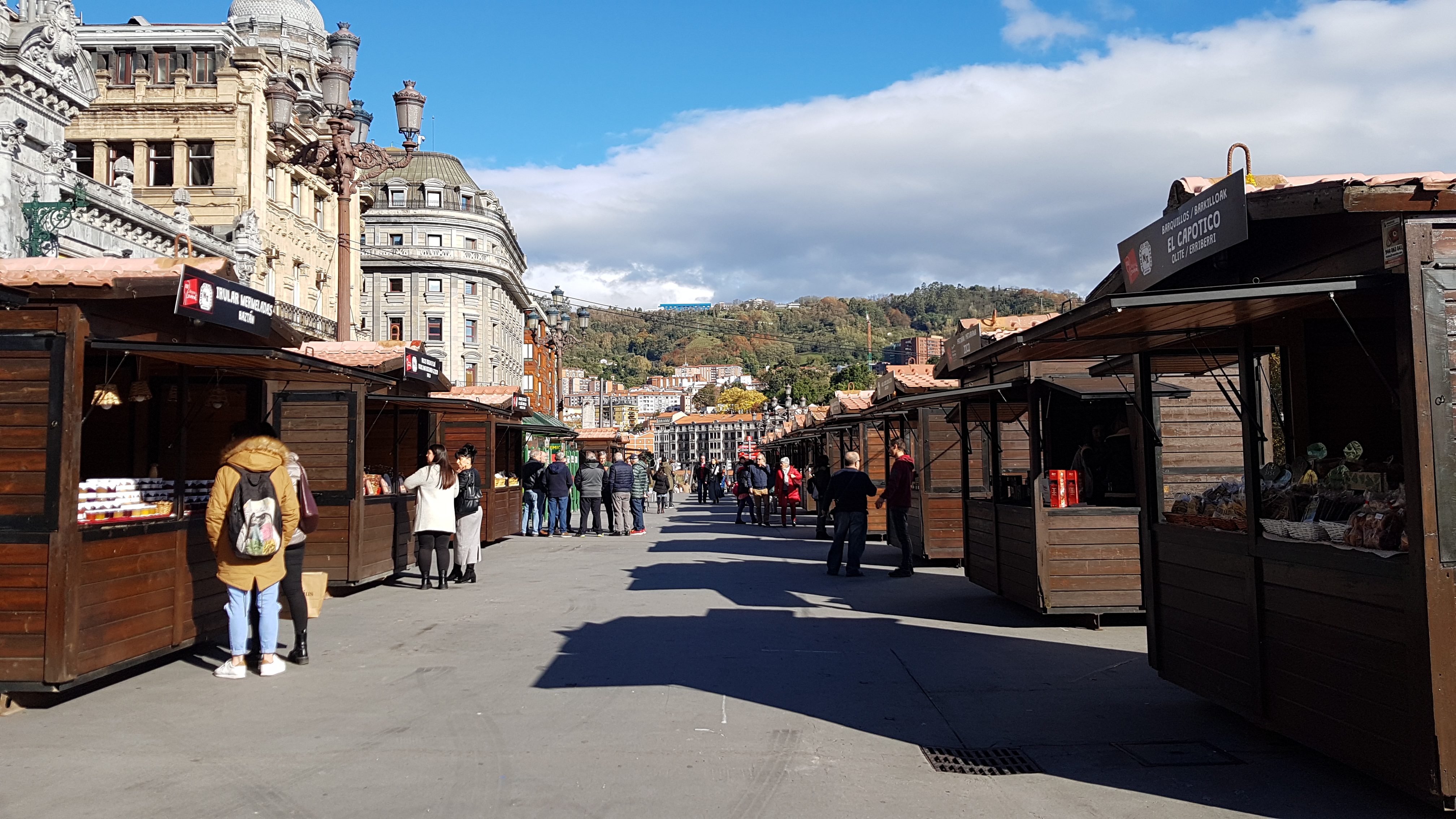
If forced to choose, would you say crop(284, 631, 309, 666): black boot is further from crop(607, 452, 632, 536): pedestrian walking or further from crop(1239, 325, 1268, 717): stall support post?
crop(607, 452, 632, 536): pedestrian walking

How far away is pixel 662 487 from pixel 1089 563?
3147 cm

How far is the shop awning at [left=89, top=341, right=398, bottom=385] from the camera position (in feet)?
23.1

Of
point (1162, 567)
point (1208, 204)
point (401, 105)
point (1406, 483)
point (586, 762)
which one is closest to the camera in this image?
point (1406, 483)

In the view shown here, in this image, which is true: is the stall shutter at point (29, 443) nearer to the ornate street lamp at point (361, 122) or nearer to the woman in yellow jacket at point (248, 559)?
the woman in yellow jacket at point (248, 559)

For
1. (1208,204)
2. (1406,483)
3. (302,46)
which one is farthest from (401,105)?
(302,46)

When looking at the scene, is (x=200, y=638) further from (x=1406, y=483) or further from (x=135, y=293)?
(x=1406, y=483)

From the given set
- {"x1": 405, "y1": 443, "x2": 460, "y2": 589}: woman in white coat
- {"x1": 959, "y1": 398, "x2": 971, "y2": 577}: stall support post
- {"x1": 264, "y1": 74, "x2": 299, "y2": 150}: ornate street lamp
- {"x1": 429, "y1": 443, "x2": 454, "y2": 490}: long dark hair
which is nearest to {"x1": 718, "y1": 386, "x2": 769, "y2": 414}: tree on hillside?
{"x1": 264, "y1": 74, "x2": 299, "y2": 150}: ornate street lamp

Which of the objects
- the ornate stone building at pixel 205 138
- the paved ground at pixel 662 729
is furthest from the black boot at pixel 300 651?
the ornate stone building at pixel 205 138

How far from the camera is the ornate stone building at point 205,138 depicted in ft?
127

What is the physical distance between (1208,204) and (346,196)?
→ 14.3m

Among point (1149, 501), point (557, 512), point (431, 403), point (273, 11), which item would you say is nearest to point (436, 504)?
point (431, 403)

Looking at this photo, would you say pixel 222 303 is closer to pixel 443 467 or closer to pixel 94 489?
pixel 94 489

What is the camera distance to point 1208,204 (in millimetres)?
6133

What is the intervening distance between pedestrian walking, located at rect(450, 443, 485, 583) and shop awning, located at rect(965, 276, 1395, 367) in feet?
27.0
